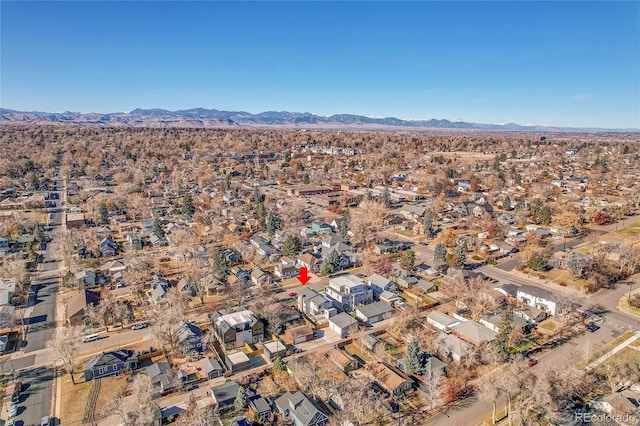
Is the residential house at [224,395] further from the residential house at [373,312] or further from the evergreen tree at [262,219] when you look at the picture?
the evergreen tree at [262,219]

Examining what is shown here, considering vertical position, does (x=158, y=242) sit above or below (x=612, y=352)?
below

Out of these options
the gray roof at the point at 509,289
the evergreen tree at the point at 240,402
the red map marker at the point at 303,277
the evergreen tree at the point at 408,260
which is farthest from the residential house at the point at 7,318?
the gray roof at the point at 509,289

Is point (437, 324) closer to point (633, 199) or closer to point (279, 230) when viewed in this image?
point (279, 230)

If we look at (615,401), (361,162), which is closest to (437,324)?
(615,401)

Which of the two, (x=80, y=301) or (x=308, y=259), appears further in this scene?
(x=308, y=259)

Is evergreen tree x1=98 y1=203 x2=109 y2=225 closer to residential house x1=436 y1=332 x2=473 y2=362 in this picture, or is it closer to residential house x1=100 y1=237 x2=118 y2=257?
residential house x1=100 y1=237 x2=118 y2=257

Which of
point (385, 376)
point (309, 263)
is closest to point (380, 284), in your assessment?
point (309, 263)

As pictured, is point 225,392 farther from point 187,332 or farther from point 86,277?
point 86,277
